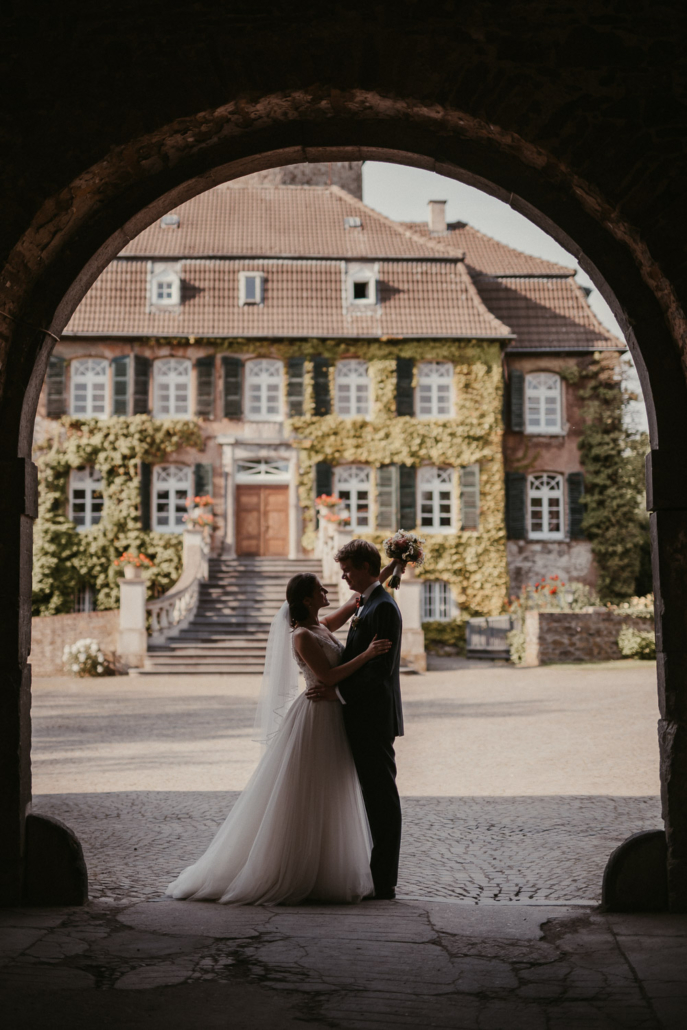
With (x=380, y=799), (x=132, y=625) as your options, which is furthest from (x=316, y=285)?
(x=380, y=799)

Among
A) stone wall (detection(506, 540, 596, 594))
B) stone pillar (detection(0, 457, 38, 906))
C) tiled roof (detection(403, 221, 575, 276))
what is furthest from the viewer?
tiled roof (detection(403, 221, 575, 276))

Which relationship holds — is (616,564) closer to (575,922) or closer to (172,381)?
(172,381)

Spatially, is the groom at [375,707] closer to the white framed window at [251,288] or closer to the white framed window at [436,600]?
the white framed window at [436,600]

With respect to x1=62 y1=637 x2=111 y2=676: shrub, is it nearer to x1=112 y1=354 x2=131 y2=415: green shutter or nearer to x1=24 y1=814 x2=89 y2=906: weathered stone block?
x1=112 y1=354 x2=131 y2=415: green shutter

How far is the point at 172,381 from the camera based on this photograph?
26.0 m

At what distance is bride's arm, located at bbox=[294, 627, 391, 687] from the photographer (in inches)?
199

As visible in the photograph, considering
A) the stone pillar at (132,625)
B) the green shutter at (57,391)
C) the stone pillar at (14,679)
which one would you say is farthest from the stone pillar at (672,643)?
the green shutter at (57,391)

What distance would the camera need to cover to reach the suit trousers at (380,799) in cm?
492

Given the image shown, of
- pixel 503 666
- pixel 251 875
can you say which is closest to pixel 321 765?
pixel 251 875

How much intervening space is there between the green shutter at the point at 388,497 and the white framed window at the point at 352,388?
1646 mm

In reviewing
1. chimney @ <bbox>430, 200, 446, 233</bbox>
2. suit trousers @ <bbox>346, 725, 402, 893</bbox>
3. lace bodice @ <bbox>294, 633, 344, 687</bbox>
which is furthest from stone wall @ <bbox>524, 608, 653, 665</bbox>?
suit trousers @ <bbox>346, 725, 402, 893</bbox>

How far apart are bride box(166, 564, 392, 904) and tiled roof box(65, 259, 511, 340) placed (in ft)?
69.7

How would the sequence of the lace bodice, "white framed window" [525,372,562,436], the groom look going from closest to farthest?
the groom < the lace bodice < "white framed window" [525,372,562,436]

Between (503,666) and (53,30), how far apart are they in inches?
715
